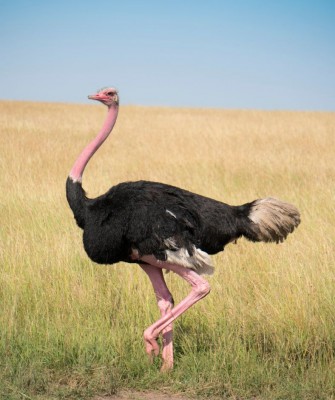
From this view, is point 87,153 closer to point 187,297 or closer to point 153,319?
point 187,297

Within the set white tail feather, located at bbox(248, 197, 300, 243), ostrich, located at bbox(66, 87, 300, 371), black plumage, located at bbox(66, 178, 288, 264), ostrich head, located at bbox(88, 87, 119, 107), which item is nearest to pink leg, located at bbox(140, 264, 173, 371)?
ostrich, located at bbox(66, 87, 300, 371)

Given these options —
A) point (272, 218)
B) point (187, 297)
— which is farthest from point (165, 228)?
point (272, 218)

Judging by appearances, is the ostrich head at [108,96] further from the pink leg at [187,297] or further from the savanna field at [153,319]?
the savanna field at [153,319]

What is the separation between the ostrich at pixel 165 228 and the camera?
448cm

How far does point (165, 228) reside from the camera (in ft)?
14.7

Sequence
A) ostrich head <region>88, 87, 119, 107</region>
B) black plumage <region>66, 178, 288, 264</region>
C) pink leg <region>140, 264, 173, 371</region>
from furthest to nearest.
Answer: ostrich head <region>88, 87, 119, 107</region> → pink leg <region>140, 264, 173, 371</region> → black plumage <region>66, 178, 288, 264</region>

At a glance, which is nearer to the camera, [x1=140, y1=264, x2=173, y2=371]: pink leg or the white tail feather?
[x1=140, y1=264, x2=173, y2=371]: pink leg

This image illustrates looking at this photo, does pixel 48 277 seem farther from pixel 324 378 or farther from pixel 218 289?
pixel 324 378

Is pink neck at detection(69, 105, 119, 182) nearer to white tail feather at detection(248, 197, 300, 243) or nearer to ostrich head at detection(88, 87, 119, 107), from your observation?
ostrich head at detection(88, 87, 119, 107)

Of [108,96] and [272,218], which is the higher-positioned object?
[108,96]

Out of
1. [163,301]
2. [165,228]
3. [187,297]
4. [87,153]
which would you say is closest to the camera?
[165,228]

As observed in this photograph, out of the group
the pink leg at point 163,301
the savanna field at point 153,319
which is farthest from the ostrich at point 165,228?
the savanna field at point 153,319

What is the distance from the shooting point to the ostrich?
14.7ft

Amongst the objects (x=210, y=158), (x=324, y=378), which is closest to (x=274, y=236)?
(x=324, y=378)
